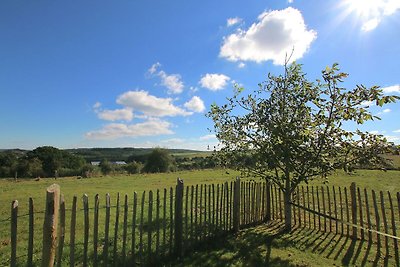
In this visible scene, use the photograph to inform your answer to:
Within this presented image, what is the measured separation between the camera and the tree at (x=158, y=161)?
237 feet

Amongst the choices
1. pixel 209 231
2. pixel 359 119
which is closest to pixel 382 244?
pixel 359 119

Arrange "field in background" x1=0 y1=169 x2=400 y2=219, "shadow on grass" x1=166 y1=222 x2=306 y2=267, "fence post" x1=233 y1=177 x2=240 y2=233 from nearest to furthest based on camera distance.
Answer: "shadow on grass" x1=166 y1=222 x2=306 y2=267
"fence post" x1=233 y1=177 x2=240 y2=233
"field in background" x1=0 y1=169 x2=400 y2=219

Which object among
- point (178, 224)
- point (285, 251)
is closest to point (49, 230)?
point (178, 224)

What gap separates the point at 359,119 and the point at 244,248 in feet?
16.9

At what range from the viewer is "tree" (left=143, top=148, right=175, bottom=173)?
72156 mm

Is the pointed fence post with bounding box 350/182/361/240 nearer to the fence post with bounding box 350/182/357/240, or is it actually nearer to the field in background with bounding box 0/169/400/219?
the fence post with bounding box 350/182/357/240

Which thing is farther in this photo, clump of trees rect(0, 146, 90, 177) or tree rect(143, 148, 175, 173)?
A: tree rect(143, 148, 175, 173)

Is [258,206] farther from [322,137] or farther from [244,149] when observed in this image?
[322,137]

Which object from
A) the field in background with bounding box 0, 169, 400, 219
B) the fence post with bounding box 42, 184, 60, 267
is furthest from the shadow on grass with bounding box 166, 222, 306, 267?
the field in background with bounding box 0, 169, 400, 219

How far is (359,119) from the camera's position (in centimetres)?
916

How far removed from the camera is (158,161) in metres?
73.8

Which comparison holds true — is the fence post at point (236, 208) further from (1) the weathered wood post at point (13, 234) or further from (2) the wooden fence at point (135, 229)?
(1) the weathered wood post at point (13, 234)

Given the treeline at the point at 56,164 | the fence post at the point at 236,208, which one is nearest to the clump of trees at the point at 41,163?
the treeline at the point at 56,164

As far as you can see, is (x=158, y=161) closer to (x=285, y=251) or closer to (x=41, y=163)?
(x=41, y=163)
